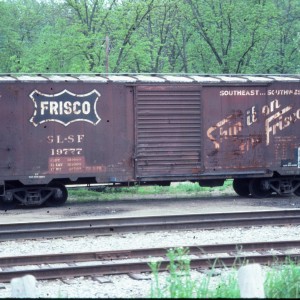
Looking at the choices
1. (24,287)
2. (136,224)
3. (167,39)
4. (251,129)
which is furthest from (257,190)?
(167,39)

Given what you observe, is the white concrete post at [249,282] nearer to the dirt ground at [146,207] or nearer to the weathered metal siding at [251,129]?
the dirt ground at [146,207]

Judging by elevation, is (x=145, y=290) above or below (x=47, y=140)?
below

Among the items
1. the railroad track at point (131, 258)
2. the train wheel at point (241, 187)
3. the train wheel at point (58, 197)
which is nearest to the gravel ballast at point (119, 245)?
the railroad track at point (131, 258)

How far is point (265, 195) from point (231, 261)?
9.63 meters

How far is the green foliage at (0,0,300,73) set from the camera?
101 ft

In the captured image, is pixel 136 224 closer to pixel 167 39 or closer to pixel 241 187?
pixel 241 187

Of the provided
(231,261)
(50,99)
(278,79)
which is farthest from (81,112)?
(231,261)

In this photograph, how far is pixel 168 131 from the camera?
17.8 m

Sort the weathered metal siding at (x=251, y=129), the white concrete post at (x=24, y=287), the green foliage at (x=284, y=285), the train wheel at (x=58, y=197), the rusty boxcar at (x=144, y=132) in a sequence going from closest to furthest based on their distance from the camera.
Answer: the white concrete post at (x=24, y=287) < the green foliage at (x=284, y=285) < the rusty boxcar at (x=144, y=132) < the train wheel at (x=58, y=197) < the weathered metal siding at (x=251, y=129)

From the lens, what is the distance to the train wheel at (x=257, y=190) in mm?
19219

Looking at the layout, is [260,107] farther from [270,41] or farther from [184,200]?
[270,41]

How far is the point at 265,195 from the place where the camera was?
19406 mm

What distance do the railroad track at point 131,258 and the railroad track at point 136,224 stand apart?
2292mm

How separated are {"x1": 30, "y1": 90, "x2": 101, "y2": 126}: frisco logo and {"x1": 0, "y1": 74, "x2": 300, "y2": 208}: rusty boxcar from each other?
2 cm
